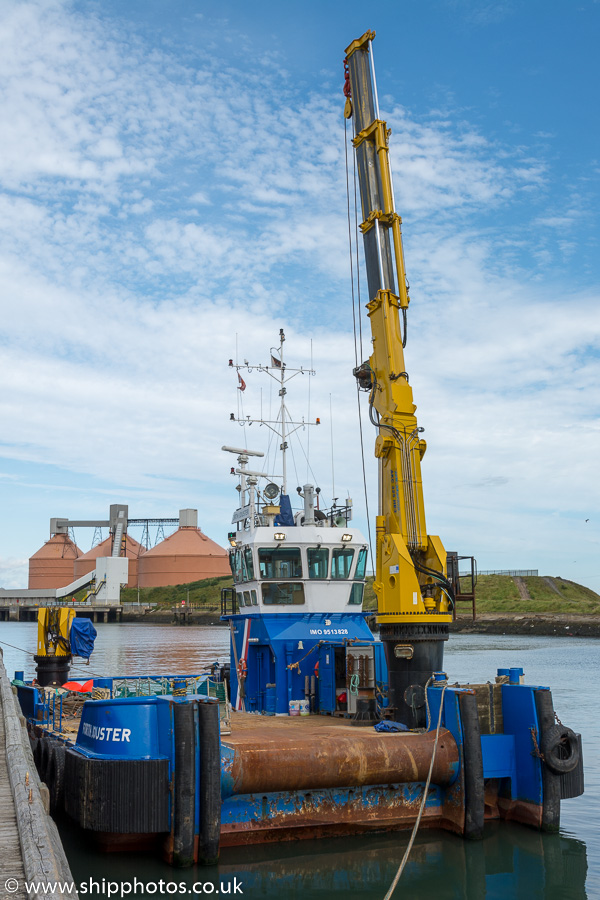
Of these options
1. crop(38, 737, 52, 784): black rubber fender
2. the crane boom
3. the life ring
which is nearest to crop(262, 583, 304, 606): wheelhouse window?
the crane boom

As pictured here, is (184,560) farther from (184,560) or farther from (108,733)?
(108,733)

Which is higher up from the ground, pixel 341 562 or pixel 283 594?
pixel 341 562

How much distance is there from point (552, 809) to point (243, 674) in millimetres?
6986

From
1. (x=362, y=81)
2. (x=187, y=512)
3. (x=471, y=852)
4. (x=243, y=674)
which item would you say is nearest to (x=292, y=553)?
(x=243, y=674)

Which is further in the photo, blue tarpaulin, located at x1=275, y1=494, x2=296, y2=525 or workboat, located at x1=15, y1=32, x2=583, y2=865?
blue tarpaulin, located at x1=275, y1=494, x2=296, y2=525

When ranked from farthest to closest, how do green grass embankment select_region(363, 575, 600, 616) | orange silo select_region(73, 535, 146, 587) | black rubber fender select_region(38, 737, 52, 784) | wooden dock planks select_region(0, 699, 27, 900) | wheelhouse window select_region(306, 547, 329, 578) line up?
1. orange silo select_region(73, 535, 146, 587)
2. green grass embankment select_region(363, 575, 600, 616)
3. wheelhouse window select_region(306, 547, 329, 578)
4. black rubber fender select_region(38, 737, 52, 784)
5. wooden dock planks select_region(0, 699, 27, 900)

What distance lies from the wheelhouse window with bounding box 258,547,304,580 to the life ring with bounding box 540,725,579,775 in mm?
6441

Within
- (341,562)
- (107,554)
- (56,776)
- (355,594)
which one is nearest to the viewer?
(56,776)

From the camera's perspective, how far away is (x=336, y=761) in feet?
35.9

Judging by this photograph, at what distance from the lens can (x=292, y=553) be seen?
16719 millimetres

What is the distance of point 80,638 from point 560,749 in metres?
11.9

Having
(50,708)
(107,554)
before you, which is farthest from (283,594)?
(107,554)

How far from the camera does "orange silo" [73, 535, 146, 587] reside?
463 feet

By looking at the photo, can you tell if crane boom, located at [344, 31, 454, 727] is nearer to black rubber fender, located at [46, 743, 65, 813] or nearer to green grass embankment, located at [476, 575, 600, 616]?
black rubber fender, located at [46, 743, 65, 813]
